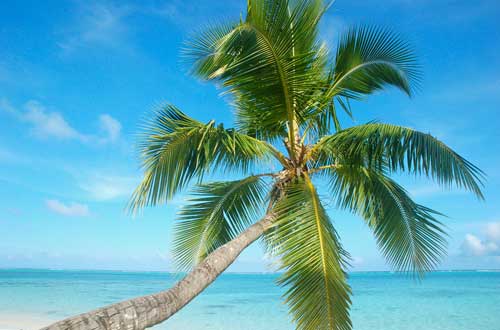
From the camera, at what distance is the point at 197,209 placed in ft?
23.5

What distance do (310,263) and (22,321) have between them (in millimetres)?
13961

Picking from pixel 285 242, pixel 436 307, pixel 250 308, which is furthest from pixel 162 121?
pixel 436 307

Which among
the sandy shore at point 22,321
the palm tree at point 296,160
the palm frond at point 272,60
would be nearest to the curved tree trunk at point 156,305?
the palm tree at point 296,160

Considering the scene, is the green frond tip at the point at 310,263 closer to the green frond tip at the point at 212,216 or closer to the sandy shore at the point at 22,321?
the green frond tip at the point at 212,216

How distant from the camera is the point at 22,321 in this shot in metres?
15.6

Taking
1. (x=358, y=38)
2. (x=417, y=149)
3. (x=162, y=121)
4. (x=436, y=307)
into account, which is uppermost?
(x=358, y=38)

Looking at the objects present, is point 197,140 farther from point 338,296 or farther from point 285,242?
point 338,296

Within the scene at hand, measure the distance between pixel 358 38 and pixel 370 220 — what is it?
2.78m

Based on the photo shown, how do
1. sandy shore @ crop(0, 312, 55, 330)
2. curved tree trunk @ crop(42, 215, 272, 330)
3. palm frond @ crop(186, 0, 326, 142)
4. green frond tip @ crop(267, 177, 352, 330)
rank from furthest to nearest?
1. sandy shore @ crop(0, 312, 55, 330)
2. palm frond @ crop(186, 0, 326, 142)
3. green frond tip @ crop(267, 177, 352, 330)
4. curved tree trunk @ crop(42, 215, 272, 330)

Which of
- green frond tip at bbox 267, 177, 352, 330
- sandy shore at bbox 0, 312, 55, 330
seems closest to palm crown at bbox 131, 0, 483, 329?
green frond tip at bbox 267, 177, 352, 330

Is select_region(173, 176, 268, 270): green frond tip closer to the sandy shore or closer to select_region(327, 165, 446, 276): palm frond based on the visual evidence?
select_region(327, 165, 446, 276): palm frond

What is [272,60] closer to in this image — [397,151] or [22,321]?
[397,151]

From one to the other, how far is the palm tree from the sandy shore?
9855mm

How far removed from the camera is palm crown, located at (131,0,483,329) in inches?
207
